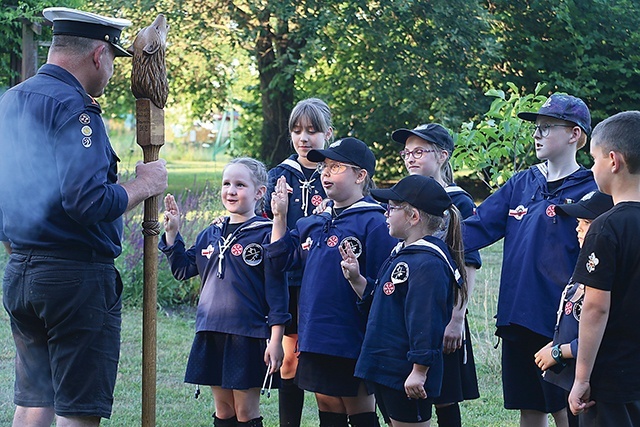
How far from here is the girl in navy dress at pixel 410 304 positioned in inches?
153

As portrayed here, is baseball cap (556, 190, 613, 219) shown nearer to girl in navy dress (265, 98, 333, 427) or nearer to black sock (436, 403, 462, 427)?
black sock (436, 403, 462, 427)

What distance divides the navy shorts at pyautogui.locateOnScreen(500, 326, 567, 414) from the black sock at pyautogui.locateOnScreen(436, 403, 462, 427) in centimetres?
27

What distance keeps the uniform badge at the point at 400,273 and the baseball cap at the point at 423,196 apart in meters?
0.29

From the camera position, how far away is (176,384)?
665cm

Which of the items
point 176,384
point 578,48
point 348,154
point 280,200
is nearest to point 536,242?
point 348,154

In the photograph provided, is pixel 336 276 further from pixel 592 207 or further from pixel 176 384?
pixel 176 384

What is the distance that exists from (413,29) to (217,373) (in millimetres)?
13972

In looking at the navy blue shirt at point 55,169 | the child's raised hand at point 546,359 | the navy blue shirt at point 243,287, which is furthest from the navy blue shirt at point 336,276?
the navy blue shirt at point 55,169

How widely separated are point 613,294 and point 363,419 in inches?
62.1

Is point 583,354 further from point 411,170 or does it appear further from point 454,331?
point 411,170

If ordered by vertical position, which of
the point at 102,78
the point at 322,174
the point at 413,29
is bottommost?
the point at 322,174

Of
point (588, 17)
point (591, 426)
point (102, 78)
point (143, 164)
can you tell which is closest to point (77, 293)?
point (143, 164)

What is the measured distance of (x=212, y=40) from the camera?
1783 centimetres

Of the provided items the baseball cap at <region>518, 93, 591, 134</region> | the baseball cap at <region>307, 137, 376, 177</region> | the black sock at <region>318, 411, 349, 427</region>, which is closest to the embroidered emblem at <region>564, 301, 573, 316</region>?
the baseball cap at <region>518, 93, 591, 134</region>
